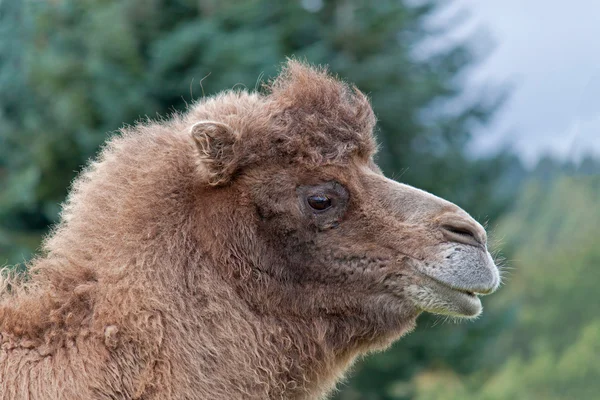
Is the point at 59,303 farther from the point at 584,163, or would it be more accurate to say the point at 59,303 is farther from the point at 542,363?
the point at 542,363

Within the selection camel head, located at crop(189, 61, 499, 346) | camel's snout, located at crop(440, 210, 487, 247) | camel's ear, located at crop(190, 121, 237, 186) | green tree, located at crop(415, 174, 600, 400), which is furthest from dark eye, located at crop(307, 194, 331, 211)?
green tree, located at crop(415, 174, 600, 400)

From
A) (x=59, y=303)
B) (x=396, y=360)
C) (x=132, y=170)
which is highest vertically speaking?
(x=132, y=170)

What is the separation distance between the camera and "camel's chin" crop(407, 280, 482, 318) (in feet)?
16.0

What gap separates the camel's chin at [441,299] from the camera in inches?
192

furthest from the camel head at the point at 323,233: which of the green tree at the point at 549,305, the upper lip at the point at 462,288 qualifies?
the green tree at the point at 549,305

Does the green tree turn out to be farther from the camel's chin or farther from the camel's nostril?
the camel's nostril

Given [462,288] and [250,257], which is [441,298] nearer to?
Answer: [462,288]

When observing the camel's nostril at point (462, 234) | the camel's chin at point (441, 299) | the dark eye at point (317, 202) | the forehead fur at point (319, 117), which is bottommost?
the camel's chin at point (441, 299)

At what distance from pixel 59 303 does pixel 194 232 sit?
79 centimetres

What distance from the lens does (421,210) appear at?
5.01 meters

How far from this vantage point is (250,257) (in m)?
4.86

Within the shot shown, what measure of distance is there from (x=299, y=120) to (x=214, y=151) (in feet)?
1.76

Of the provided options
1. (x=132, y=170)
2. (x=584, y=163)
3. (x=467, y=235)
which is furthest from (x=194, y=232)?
(x=584, y=163)

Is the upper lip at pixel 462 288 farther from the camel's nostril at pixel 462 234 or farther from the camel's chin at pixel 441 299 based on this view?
the camel's nostril at pixel 462 234
